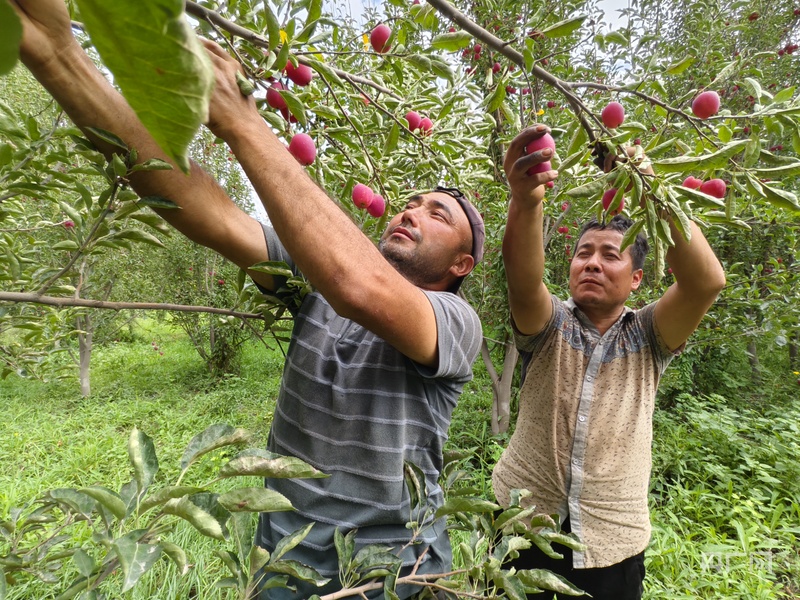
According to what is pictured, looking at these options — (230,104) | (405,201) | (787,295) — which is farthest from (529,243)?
(787,295)

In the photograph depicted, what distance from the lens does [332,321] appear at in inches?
47.6

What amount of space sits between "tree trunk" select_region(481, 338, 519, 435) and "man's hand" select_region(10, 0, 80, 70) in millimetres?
3608

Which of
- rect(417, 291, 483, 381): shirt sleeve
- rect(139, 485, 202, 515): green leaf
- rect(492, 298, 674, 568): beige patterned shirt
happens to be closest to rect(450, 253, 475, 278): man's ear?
rect(417, 291, 483, 381): shirt sleeve

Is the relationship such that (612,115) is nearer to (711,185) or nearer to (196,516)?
(711,185)

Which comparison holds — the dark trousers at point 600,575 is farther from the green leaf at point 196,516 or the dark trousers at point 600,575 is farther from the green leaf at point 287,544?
the green leaf at point 196,516

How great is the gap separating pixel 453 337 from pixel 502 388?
3.08 m

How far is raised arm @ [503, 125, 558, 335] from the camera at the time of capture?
1026 millimetres

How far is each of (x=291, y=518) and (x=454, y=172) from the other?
1.09 m

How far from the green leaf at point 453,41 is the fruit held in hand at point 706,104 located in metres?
0.70

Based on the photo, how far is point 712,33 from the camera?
11.1 feet

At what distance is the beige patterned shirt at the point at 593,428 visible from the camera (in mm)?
1657

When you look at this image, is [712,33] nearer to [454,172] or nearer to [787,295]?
[787,295]

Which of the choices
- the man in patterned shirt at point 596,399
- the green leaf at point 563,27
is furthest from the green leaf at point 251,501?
the man in patterned shirt at point 596,399

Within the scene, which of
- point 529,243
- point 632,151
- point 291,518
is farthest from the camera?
point 529,243
